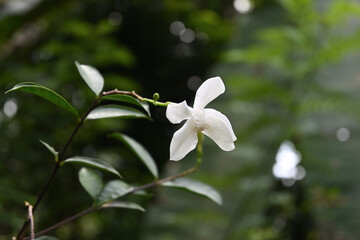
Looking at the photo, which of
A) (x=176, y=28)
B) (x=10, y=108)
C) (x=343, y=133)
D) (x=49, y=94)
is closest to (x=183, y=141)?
(x=49, y=94)

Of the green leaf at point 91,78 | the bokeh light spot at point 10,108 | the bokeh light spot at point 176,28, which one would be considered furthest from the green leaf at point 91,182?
the bokeh light spot at point 176,28

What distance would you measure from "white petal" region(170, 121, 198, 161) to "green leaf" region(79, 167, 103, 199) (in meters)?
0.12

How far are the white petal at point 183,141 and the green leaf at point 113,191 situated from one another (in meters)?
0.10

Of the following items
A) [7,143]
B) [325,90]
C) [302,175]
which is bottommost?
[7,143]

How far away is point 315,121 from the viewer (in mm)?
1436

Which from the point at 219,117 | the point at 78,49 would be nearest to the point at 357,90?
the point at 78,49

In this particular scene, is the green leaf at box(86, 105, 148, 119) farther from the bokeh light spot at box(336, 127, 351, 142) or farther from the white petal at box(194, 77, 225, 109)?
the bokeh light spot at box(336, 127, 351, 142)

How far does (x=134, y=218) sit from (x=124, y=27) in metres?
0.84

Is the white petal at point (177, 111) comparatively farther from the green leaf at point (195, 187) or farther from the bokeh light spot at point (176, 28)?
the bokeh light spot at point (176, 28)

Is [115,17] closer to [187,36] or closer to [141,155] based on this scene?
[187,36]

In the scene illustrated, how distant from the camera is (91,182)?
1.48 feet

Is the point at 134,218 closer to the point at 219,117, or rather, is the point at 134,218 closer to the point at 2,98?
the point at 2,98

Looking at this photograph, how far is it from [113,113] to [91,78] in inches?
1.5

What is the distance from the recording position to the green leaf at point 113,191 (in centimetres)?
41
